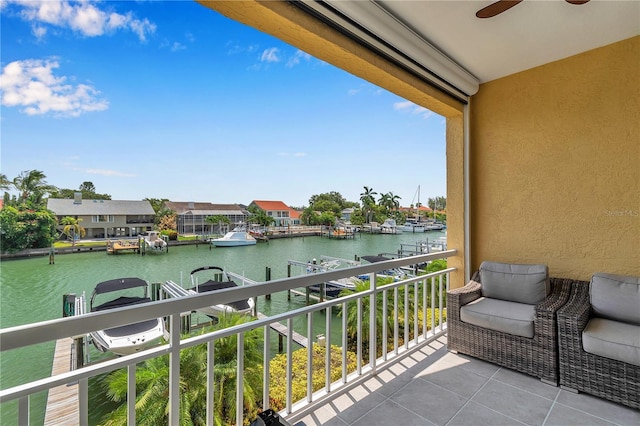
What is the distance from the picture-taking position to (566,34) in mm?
2494

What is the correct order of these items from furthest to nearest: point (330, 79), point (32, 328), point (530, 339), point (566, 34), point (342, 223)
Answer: point (330, 79), point (342, 223), point (566, 34), point (530, 339), point (32, 328)

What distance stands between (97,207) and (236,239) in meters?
2.69

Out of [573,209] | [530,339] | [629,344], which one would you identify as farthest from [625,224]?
[530,339]

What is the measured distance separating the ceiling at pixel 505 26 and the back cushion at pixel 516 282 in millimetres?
2036

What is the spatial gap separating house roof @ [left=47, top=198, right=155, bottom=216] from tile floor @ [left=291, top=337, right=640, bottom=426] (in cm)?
341

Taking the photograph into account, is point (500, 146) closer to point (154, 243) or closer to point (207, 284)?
point (154, 243)

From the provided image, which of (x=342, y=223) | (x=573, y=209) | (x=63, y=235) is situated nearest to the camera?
(x=573, y=209)

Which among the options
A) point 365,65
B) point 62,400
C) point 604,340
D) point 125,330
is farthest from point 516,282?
point 125,330

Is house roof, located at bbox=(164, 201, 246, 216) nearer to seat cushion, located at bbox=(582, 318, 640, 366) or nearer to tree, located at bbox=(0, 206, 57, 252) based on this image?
tree, located at bbox=(0, 206, 57, 252)

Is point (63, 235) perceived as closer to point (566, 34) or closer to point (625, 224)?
point (566, 34)

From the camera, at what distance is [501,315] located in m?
2.45

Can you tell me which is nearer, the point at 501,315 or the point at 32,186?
the point at 501,315

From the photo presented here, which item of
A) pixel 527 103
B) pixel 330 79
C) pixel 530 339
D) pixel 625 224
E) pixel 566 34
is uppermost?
pixel 330 79

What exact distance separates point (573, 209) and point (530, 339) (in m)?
1.42
